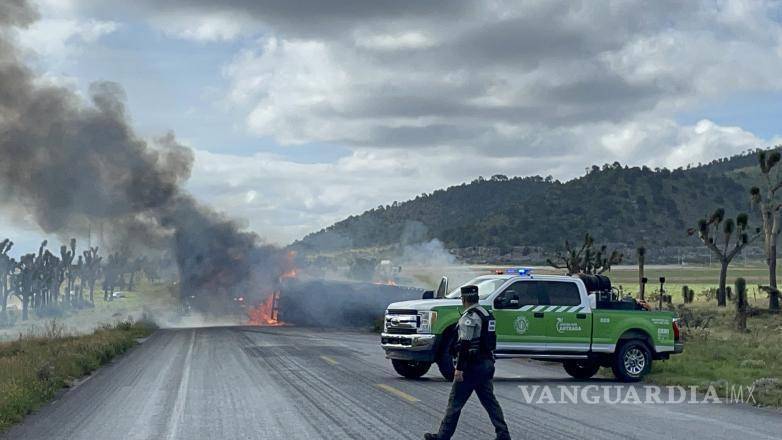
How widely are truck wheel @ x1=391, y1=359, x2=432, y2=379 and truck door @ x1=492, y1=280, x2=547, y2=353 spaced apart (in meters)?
1.73

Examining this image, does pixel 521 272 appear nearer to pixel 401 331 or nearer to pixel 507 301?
pixel 507 301

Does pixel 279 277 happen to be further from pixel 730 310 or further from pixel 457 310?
pixel 457 310

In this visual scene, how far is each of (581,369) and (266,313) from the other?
138ft

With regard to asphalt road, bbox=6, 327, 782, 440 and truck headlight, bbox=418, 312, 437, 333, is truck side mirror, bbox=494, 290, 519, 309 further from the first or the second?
asphalt road, bbox=6, 327, 782, 440

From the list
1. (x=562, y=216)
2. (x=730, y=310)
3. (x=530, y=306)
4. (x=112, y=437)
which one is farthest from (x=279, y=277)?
(x=562, y=216)

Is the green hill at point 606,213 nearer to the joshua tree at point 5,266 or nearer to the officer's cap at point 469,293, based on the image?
the joshua tree at point 5,266

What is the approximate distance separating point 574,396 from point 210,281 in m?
53.6

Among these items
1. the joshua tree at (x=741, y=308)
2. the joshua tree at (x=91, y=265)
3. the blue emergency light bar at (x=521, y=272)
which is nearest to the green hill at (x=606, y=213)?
the joshua tree at (x=91, y=265)

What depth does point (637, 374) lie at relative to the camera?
18953 mm

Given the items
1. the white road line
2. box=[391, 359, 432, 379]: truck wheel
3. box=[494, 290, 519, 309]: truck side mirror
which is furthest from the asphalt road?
box=[494, 290, 519, 309]: truck side mirror

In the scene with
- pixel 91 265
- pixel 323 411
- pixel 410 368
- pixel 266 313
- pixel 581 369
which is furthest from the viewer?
pixel 91 265

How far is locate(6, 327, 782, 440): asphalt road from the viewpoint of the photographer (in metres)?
11.6

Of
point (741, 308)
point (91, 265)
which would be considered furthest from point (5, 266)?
point (741, 308)

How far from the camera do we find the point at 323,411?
13281mm
